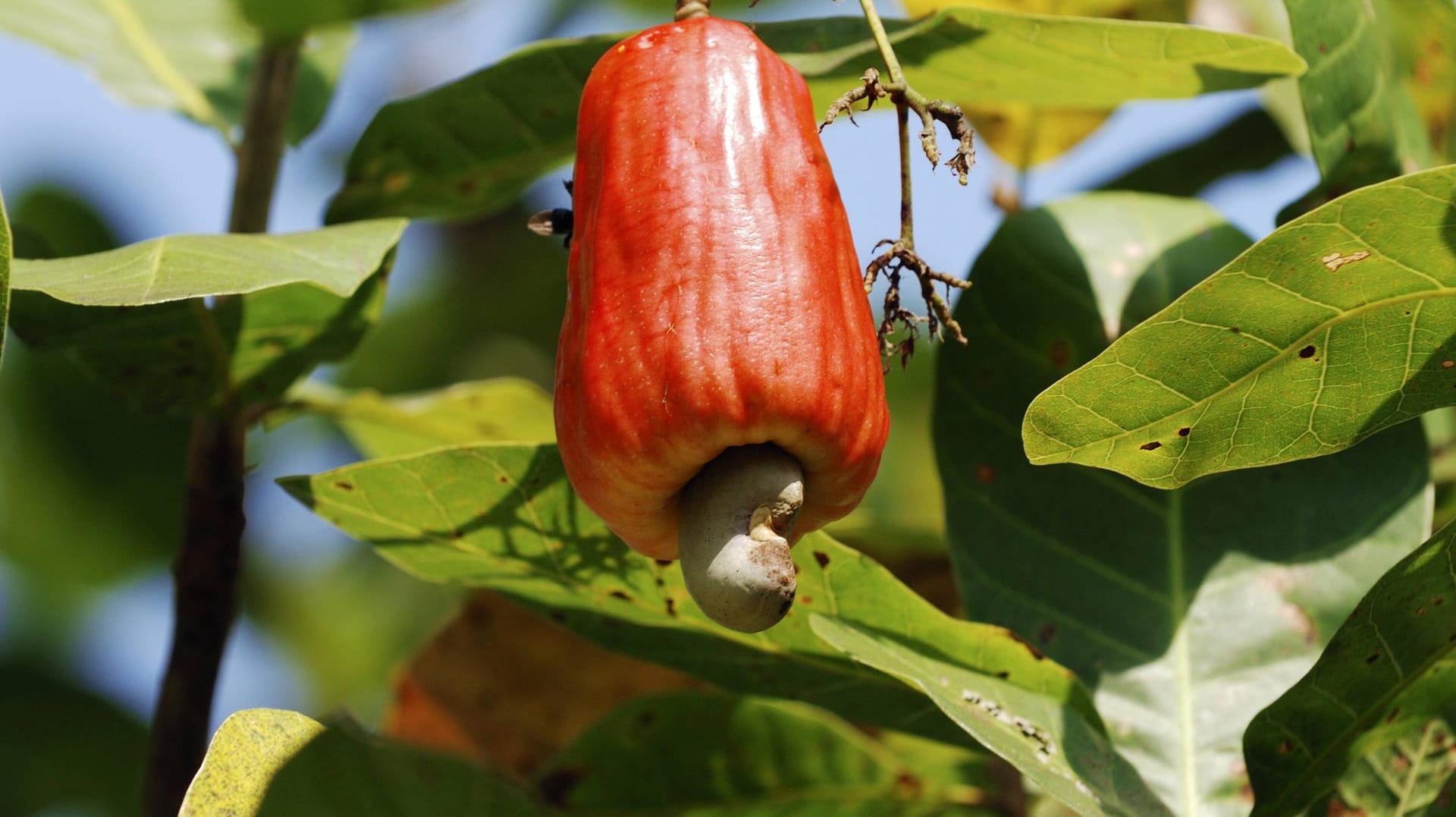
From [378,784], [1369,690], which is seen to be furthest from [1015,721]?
[378,784]

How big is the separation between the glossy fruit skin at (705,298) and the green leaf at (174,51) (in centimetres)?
86

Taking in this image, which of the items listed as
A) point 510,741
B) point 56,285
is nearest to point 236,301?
point 56,285

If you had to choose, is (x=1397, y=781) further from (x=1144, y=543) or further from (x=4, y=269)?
(x=4, y=269)

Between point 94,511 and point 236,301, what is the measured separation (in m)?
1.18

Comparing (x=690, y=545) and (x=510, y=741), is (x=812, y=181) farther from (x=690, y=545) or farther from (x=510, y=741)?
(x=510, y=741)

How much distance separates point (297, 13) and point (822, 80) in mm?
583

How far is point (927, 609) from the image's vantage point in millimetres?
1203

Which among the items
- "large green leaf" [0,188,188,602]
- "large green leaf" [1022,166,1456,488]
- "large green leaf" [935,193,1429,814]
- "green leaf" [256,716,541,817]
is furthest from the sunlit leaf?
"large green leaf" [0,188,188,602]

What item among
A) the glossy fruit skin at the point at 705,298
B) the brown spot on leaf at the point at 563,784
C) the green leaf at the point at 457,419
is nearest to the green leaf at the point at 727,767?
the brown spot on leaf at the point at 563,784

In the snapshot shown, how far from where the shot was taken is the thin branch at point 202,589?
4.48 ft

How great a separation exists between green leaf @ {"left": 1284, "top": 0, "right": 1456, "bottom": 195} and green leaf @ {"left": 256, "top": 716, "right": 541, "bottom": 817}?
3.01 ft

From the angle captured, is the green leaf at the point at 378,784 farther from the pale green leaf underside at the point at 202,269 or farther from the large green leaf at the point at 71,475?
the large green leaf at the point at 71,475

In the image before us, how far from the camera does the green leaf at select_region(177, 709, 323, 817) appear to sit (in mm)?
1019

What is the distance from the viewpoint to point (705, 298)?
3.05 feet
